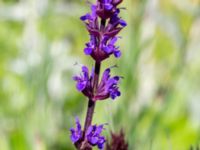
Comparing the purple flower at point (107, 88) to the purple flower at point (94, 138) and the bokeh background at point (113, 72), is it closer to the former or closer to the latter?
the purple flower at point (94, 138)

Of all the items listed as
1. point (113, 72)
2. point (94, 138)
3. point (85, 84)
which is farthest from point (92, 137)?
point (113, 72)

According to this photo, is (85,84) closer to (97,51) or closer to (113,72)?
(97,51)

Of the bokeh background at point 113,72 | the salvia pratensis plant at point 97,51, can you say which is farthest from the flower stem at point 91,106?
the bokeh background at point 113,72

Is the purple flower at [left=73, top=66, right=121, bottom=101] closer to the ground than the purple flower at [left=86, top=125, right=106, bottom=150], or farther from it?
farther from it

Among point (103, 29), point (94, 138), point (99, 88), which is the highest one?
point (103, 29)

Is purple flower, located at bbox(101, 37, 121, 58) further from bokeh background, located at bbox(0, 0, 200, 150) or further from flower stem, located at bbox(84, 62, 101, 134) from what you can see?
bokeh background, located at bbox(0, 0, 200, 150)

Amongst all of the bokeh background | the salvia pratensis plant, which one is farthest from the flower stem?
the bokeh background

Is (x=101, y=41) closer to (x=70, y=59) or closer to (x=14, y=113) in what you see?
(x=14, y=113)
